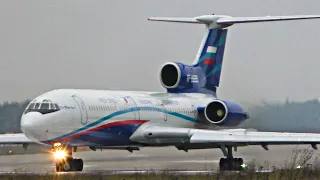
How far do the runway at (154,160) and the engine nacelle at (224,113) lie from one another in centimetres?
168

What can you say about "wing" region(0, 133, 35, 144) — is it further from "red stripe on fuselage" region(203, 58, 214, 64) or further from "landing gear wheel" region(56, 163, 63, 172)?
"red stripe on fuselage" region(203, 58, 214, 64)

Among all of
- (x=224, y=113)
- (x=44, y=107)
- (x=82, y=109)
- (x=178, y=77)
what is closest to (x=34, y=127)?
(x=44, y=107)

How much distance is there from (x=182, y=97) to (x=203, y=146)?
3.89 meters

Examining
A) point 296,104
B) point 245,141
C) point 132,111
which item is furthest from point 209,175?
point 296,104

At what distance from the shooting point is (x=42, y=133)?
30.4 meters

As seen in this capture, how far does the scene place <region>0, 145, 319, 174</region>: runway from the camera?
111 ft

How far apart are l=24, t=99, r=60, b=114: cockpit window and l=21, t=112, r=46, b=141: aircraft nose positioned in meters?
0.35

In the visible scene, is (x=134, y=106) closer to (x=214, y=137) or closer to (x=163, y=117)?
(x=163, y=117)

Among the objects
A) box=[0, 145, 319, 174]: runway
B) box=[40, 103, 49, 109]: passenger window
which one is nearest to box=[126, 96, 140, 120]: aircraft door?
box=[0, 145, 319, 174]: runway

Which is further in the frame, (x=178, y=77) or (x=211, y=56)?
(x=211, y=56)

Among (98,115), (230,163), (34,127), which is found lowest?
(230,163)

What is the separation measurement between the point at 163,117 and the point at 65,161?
6281mm

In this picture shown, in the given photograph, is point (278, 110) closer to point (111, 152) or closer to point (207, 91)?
point (207, 91)

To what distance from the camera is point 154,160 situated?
123ft
